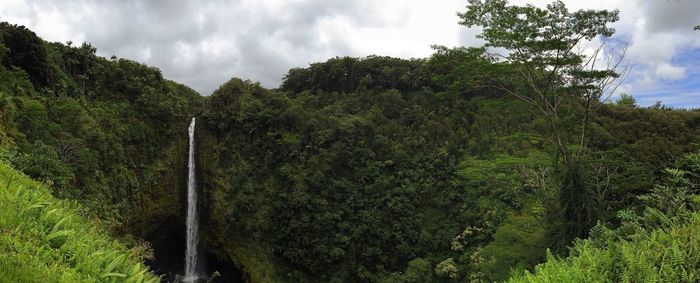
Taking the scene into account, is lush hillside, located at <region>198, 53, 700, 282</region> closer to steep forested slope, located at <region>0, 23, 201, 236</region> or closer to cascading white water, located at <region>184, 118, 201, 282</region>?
cascading white water, located at <region>184, 118, 201, 282</region>

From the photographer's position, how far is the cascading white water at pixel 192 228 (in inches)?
927

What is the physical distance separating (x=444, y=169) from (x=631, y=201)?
1216 cm

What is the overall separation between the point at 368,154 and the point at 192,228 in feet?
39.5

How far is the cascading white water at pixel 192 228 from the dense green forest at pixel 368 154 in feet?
1.67

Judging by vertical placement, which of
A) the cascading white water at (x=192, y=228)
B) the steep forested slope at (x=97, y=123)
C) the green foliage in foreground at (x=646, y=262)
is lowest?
the cascading white water at (x=192, y=228)

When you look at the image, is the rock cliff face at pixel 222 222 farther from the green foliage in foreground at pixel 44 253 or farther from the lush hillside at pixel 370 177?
the green foliage in foreground at pixel 44 253

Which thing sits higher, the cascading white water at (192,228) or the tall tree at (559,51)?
the tall tree at (559,51)

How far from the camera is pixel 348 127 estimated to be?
27109 mm

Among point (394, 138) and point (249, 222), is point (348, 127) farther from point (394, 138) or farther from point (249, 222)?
point (249, 222)

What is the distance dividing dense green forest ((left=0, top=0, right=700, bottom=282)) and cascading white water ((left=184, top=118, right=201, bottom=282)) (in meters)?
0.51

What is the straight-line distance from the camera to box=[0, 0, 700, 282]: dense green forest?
12445 millimetres

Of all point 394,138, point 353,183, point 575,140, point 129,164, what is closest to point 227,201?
point 129,164

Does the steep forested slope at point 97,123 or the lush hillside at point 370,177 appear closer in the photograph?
Answer: the steep forested slope at point 97,123

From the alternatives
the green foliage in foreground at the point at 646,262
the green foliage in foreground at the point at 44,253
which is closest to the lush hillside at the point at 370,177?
the green foliage in foreground at the point at 646,262
